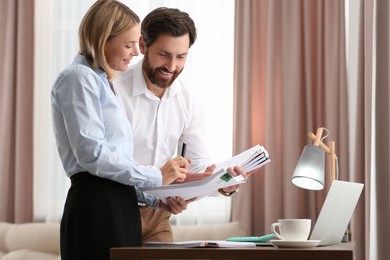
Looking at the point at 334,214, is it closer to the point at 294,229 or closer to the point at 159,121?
the point at 294,229

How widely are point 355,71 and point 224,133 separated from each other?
0.90 metres

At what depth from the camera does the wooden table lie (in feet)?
4.93

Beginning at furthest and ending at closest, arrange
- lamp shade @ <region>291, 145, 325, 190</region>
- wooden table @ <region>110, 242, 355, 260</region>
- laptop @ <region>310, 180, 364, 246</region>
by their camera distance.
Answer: lamp shade @ <region>291, 145, 325, 190</region>
laptop @ <region>310, 180, 364, 246</region>
wooden table @ <region>110, 242, 355, 260</region>

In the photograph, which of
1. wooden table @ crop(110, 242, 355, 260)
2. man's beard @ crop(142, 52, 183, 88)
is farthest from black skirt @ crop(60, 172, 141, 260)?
man's beard @ crop(142, 52, 183, 88)

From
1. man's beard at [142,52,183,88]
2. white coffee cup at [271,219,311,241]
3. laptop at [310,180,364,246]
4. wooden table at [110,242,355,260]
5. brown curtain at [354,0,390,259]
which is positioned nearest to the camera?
wooden table at [110,242,355,260]

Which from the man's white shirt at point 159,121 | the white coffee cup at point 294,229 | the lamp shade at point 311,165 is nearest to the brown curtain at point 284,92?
the lamp shade at point 311,165

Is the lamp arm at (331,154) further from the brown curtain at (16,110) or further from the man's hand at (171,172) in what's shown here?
the brown curtain at (16,110)

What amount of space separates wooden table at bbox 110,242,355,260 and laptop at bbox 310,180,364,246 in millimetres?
405

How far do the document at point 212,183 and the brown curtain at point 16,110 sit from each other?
261 cm

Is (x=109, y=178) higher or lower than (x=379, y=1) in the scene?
lower

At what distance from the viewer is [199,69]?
4508 mm

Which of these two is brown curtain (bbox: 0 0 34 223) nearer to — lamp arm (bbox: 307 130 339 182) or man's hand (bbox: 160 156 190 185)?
lamp arm (bbox: 307 130 339 182)

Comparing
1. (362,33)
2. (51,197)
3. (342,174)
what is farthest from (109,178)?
(51,197)

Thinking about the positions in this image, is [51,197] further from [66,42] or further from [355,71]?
[355,71]
